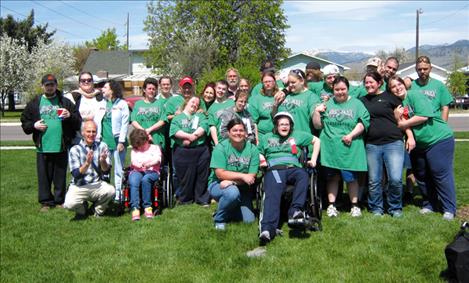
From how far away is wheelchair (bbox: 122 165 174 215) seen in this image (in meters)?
7.13

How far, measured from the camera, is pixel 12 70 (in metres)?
39.1

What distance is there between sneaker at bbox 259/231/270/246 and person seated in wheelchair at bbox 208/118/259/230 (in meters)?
0.74

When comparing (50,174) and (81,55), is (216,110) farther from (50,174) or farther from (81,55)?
(81,55)

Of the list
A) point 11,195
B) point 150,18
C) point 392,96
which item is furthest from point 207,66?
point 392,96

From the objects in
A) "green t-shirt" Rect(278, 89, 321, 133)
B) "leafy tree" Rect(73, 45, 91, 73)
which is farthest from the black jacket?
"leafy tree" Rect(73, 45, 91, 73)

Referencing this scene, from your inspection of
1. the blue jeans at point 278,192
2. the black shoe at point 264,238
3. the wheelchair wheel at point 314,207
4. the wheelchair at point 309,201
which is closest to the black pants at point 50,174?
the wheelchair at point 309,201

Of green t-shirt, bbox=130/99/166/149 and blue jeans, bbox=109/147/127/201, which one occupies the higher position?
green t-shirt, bbox=130/99/166/149

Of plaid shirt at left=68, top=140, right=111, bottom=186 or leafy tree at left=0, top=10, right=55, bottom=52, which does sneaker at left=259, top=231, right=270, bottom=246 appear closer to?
plaid shirt at left=68, top=140, right=111, bottom=186

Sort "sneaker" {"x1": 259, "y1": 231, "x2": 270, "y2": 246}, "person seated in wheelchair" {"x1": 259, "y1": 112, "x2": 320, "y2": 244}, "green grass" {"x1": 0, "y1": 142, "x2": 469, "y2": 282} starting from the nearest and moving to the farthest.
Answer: "green grass" {"x1": 0, "y1": 142, "x2": 469, "y2": 282} < "sneaker" {"x1": 259, "y1": 231, "x2": 270, "y2": 246} < "person seated in wheelchair" {"x1": 259, "y1": 112, "x2": 320, "y2": 244}

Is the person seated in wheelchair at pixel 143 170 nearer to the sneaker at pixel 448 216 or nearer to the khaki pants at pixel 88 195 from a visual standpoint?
the khaki pants at pixel 88 195

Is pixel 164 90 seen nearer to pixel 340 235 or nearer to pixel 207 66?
pixel 340 235

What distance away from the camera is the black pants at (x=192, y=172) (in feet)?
24.6

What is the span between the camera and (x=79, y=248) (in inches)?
231

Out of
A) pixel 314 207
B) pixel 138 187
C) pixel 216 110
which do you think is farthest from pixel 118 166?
pixel 314 207
